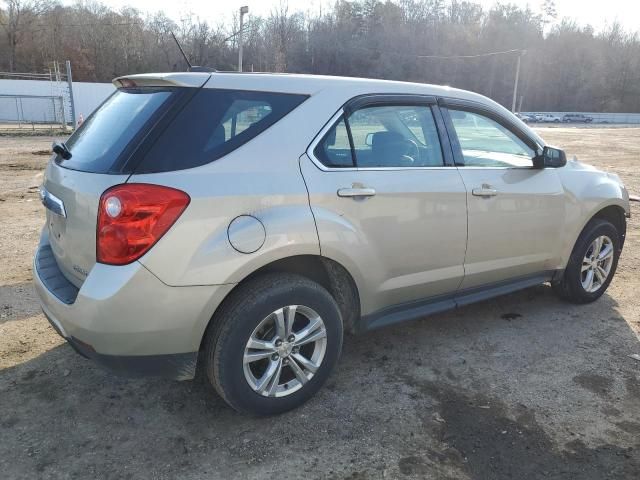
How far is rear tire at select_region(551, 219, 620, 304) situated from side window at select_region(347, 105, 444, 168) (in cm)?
179

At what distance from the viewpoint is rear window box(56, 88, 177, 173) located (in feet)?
8.36

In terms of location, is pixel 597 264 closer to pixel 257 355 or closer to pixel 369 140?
pixel 369 140

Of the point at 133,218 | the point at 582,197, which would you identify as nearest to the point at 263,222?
the point at 133,218

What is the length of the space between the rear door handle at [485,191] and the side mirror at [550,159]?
561mm

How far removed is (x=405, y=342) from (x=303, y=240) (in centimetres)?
155

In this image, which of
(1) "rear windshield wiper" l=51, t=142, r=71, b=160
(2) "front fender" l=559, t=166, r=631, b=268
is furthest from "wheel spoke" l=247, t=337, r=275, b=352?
(2) "front fender" l=559, t=166, r=631, b=268

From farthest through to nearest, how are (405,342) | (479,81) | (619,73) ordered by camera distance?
(479,81)
(619,73)
(405,342)

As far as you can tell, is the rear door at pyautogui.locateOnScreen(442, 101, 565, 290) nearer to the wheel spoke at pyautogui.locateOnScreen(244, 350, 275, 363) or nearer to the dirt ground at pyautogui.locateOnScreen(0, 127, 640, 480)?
the dirt ground at pyautogui.locateOnScreen(0, 127, 640, 480)

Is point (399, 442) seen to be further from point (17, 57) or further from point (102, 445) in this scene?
point (17, 57)

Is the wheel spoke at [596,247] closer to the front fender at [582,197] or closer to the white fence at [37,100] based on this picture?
the front fender at [582,197]

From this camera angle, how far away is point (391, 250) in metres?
3.12

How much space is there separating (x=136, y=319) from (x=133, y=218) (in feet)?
1.48

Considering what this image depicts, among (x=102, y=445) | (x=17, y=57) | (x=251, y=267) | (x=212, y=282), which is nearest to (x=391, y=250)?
(x=251, y=267)

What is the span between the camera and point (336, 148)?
115 inches
